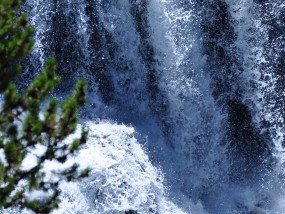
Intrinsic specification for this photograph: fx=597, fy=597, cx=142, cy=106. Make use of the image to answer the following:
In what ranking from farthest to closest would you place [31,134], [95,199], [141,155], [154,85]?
[154,85], [141,155], [95,199], [31,134]

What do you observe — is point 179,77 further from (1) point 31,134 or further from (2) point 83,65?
(1) point 31,134

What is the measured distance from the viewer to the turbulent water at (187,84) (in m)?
11.6

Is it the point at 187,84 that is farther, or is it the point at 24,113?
the point at 187,84

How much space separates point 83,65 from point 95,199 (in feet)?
10.8

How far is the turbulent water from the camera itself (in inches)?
455

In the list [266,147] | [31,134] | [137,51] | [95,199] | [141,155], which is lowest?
[31,134]

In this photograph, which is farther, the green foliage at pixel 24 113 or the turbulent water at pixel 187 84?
the turbulent water at pixel 187 84

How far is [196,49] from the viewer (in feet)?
39.1

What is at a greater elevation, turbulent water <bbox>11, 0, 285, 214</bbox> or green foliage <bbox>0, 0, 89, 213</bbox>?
turbulent water <bbox>11, 0, 285, 214</bbox>

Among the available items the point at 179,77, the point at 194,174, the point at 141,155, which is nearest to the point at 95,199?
the point at 141,155

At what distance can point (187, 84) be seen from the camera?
12.0 meters

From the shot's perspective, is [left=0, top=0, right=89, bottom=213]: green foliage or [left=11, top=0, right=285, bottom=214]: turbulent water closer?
[left=0, top=0, right=89, bottom=213]: green foliage

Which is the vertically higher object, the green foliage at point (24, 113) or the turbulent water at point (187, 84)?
the turbulent water at point (187, 84)

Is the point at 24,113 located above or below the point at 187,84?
below
